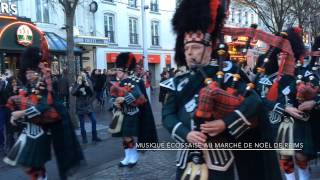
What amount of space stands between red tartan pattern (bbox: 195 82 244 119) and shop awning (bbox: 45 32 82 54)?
68.0 feet

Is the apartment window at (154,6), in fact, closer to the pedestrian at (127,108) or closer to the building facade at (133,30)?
the building facade at (133,30)

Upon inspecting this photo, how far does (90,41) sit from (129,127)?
20329mm

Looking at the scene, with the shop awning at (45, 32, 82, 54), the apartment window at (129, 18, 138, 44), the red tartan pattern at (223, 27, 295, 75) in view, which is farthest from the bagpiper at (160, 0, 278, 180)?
the apartment window at (129, 18, 138, 44)

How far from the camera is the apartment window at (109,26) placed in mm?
31359

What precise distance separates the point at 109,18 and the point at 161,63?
7.46 metres

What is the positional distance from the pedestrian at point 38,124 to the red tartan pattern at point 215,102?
3.00 m

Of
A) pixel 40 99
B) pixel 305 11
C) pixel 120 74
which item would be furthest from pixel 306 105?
pixel 305 11

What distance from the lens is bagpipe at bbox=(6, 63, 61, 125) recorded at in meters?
6.12

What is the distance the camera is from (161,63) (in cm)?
3794

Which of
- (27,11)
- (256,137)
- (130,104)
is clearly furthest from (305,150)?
(27,11)

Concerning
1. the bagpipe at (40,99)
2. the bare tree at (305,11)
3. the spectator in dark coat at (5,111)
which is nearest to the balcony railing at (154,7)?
the bare tree at (305,11)

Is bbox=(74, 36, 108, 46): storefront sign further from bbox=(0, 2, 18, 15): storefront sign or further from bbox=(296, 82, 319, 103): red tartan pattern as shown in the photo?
bbox=(296, 82, 319, 103): red tartan pattern

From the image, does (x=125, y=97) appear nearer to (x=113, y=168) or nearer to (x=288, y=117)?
(x=113, y=168)

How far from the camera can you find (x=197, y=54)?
3869mm
